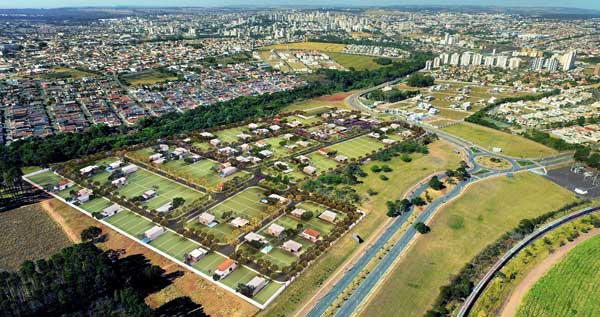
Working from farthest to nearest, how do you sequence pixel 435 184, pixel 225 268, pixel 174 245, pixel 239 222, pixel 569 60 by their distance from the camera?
1. pixel 569 60
2. pixel 435 184
3. pixel 239 222
4. pixel 174 245
5. pixel 225 268

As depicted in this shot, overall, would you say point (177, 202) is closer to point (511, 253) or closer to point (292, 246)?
point (292, 246)

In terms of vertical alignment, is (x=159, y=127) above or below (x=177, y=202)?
above

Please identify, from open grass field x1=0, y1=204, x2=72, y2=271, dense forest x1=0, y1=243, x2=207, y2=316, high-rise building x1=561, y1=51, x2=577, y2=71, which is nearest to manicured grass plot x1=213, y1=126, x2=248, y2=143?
open grass field x1=0, y1=204, x2=72, y2=271

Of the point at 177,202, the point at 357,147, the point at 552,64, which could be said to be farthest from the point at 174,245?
the point at 552,64

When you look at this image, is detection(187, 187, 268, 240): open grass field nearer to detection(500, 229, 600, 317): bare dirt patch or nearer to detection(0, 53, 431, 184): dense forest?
detection(500, 229, 600, 317): bare dirt patch

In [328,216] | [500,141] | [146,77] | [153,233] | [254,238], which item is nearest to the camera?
[254,238]

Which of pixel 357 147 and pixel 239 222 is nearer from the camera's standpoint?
pixel 239 222

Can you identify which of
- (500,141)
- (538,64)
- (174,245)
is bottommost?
(174,245)
